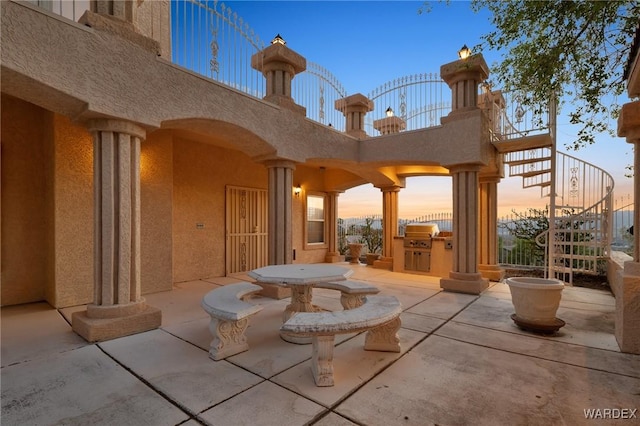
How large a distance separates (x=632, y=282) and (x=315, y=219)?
7923 millimetres

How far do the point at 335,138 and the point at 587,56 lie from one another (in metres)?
4.36

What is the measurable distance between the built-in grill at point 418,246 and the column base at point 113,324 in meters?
6.30

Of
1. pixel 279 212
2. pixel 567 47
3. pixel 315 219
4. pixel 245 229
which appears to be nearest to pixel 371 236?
pixel 315 219

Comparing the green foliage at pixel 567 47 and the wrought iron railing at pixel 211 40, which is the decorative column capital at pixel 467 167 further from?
the wrought iron railing at pixel 211 40

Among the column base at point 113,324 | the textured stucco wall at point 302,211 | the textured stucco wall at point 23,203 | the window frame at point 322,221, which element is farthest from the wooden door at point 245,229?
the column base at point 113,324

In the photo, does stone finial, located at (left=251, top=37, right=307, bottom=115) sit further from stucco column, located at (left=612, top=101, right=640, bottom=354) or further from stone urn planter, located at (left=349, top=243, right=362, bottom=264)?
stone urn planter, located at (left=349, top=243, right=362, bottom=264)

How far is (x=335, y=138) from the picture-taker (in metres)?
6.93

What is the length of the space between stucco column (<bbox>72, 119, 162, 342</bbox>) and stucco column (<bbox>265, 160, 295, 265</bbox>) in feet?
8.13

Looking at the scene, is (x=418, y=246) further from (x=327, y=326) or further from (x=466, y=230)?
(x=327, y=326)

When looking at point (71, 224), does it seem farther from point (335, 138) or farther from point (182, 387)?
point (335, 138)

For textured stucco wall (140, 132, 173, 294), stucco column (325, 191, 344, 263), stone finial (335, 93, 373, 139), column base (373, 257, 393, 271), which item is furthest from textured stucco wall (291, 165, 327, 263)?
textured stucco wall (140, 132, 173, 294)

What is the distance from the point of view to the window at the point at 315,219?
33.1ft

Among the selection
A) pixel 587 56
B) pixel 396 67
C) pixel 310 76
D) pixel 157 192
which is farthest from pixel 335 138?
pixel 587 56

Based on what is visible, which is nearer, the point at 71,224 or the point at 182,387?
the point at 182,387
